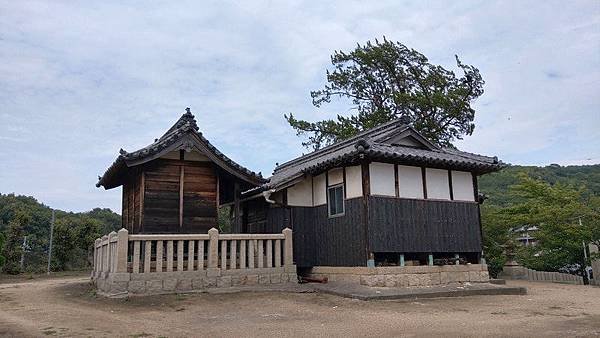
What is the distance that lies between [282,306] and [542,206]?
15756 millimetres

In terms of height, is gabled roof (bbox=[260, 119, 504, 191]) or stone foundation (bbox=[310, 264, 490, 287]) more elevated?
gabled roof (bbox=[260, 119, 504, 191])

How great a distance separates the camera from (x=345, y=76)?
104 feet

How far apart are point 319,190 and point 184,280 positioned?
5750mm

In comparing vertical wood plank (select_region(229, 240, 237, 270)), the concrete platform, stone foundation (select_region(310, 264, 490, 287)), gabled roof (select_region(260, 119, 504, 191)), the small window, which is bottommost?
the concrete platform

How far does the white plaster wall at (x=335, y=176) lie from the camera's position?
15.8 meters

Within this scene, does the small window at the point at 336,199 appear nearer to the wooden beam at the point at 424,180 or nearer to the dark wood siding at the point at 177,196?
the wooden beam at the point at 424,180

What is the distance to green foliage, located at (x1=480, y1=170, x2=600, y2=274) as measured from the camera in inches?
810

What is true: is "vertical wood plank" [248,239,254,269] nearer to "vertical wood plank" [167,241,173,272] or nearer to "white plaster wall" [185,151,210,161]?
"vertical wood plank" [167,241,173,272]

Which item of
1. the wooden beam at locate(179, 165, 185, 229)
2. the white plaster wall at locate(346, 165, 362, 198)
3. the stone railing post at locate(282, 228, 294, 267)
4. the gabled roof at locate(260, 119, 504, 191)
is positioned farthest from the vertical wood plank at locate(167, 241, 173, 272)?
the white plaster wall at locate(346, 165, 362, 198)

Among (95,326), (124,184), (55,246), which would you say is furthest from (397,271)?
(55,246)

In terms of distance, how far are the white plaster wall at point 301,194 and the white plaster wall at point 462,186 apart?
502 cm

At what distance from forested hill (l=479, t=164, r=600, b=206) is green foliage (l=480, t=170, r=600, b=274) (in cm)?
1649

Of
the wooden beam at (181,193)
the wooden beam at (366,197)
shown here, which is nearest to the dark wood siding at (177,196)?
the wooden beam at (181,193)

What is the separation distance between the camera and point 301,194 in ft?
56.9
